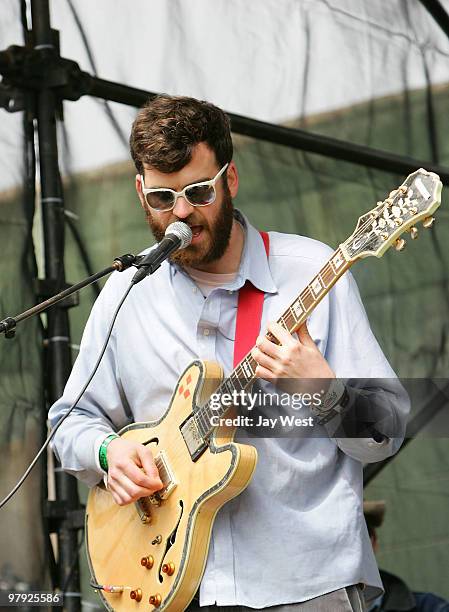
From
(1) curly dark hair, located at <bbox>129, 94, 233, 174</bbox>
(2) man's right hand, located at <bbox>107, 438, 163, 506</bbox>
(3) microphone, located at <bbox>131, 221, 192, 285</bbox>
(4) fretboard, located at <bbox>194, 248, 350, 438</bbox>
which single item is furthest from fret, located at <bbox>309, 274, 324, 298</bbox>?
(2) man's right hand, located at <bbox>107, 438, 163, 506</bbox>

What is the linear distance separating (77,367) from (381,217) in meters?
0.88

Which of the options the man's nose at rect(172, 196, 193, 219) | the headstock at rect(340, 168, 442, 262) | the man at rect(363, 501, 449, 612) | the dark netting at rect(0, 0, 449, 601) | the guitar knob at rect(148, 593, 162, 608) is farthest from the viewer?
the dark netting at rect(0, 0, 449, 601)

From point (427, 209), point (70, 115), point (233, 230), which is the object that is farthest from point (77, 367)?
point (70, 115)

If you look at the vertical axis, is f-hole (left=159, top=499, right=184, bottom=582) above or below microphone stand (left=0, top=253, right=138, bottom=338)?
below

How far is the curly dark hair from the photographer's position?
2598mm

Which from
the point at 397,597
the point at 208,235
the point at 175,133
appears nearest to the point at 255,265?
the point at 208,235

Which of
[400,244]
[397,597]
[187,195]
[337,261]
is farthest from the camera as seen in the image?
[397,597]

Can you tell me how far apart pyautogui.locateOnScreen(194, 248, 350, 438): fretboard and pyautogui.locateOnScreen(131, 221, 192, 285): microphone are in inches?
11.1

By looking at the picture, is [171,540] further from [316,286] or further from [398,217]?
[398,217]

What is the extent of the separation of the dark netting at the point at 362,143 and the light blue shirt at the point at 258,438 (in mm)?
979

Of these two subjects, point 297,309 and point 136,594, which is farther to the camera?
point 136,594

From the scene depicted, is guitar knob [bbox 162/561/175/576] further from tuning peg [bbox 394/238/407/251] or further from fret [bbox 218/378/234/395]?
tuning peg [bbox 394/238/407/251]

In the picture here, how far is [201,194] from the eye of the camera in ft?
8.50

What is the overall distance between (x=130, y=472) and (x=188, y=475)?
0.13 metres
